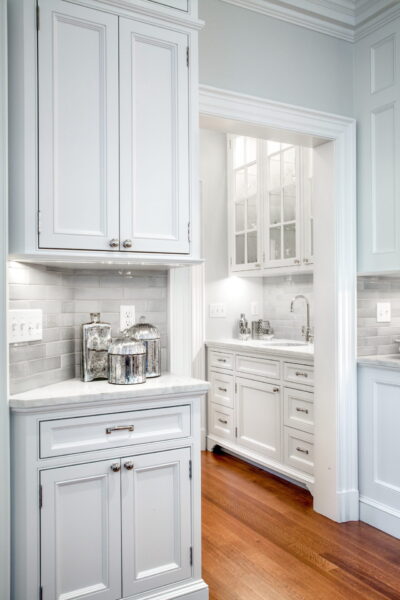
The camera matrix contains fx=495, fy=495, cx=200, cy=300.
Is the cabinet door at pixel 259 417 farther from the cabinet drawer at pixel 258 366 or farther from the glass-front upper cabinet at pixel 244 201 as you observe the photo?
the glass-front upper cabinet at pixel 244 201

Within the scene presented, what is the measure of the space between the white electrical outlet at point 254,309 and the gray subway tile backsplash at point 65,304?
89.4 inches

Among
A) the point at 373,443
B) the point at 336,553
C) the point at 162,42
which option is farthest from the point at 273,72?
the point at 336,553

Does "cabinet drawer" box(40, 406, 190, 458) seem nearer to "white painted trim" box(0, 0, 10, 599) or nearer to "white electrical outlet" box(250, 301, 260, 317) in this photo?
"white painted trim" box(0, 0, 10, 599)

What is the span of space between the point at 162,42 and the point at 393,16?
1.44 metres

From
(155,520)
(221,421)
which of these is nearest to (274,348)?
(221,421)

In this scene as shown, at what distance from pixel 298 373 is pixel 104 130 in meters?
2.08

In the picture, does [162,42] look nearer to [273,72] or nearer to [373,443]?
[273,72]

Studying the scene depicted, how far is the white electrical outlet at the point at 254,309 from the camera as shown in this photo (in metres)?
4.54

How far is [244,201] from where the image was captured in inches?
168

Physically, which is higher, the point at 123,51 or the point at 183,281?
the point at 123,51

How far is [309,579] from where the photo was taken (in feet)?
7.28

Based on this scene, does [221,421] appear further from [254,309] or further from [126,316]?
[126,316]

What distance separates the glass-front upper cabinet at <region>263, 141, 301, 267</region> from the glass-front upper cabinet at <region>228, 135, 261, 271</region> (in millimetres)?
130

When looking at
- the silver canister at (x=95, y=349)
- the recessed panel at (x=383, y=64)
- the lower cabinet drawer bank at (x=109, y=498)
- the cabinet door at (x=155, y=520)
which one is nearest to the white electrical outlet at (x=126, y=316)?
the silver canister at (x=95, y=349)
